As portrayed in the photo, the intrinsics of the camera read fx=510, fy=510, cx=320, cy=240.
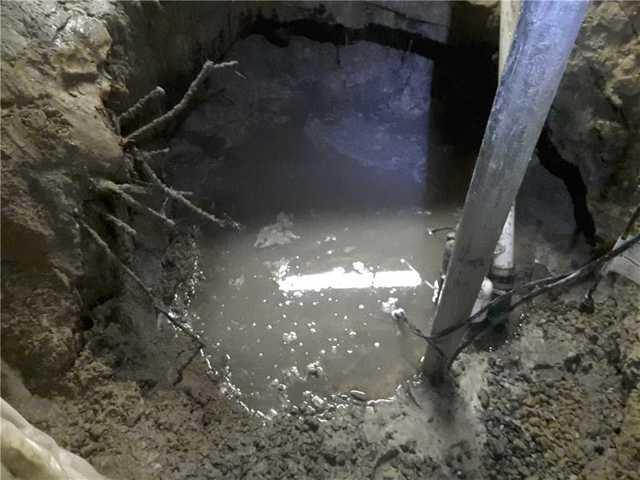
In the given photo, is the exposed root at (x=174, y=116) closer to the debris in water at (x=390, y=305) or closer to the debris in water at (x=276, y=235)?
the debris in water at (x=276, y=235)

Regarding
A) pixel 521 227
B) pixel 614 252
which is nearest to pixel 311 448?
pixel 614 252

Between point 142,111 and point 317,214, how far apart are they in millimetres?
1128

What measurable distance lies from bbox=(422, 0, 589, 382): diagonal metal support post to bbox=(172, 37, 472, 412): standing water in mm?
774

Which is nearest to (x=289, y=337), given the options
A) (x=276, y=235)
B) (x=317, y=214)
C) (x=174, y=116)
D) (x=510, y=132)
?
(x=276, y=235)

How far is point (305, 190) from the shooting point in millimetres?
3154

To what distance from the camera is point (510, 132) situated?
144cm

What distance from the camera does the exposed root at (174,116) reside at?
2.11 m

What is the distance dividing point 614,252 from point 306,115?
208cm

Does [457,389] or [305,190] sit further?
[305,190]

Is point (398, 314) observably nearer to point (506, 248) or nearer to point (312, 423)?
point (506, 248)

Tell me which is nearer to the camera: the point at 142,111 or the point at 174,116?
the point at 174,116

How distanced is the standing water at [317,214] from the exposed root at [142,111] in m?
0.53

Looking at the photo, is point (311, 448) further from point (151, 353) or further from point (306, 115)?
point (306, 115)

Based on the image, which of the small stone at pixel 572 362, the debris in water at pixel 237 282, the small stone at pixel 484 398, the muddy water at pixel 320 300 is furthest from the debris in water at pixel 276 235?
the small stone at pixel 572 362
